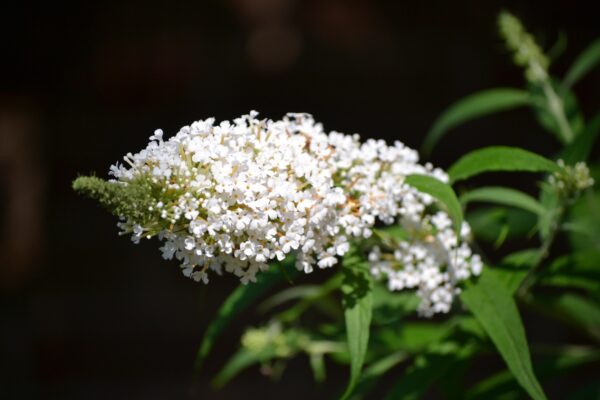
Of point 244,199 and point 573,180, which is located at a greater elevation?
point 573,180

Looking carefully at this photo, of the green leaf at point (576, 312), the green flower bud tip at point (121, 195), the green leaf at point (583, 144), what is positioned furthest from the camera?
the green leaf at point (576, 312)

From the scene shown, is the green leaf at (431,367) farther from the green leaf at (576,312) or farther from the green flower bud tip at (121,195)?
the green flower bud tip at (121,195)

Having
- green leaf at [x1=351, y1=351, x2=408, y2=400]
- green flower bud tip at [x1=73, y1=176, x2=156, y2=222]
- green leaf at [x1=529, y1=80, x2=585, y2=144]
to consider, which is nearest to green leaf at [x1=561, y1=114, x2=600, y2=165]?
green leaf at [x1=529, y1=80, x2=585, y2=144]

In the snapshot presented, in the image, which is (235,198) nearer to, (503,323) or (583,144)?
(503,323)

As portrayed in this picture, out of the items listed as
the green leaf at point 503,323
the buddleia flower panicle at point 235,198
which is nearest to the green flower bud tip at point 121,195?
the buddleia flower panicle at point 235,198

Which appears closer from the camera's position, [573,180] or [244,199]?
[244,199]

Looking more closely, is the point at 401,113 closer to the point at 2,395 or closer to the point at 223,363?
the point at 223,363

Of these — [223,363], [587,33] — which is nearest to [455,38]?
[587,33]

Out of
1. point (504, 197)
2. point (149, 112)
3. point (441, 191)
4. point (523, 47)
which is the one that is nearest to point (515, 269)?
point (504, 197)
